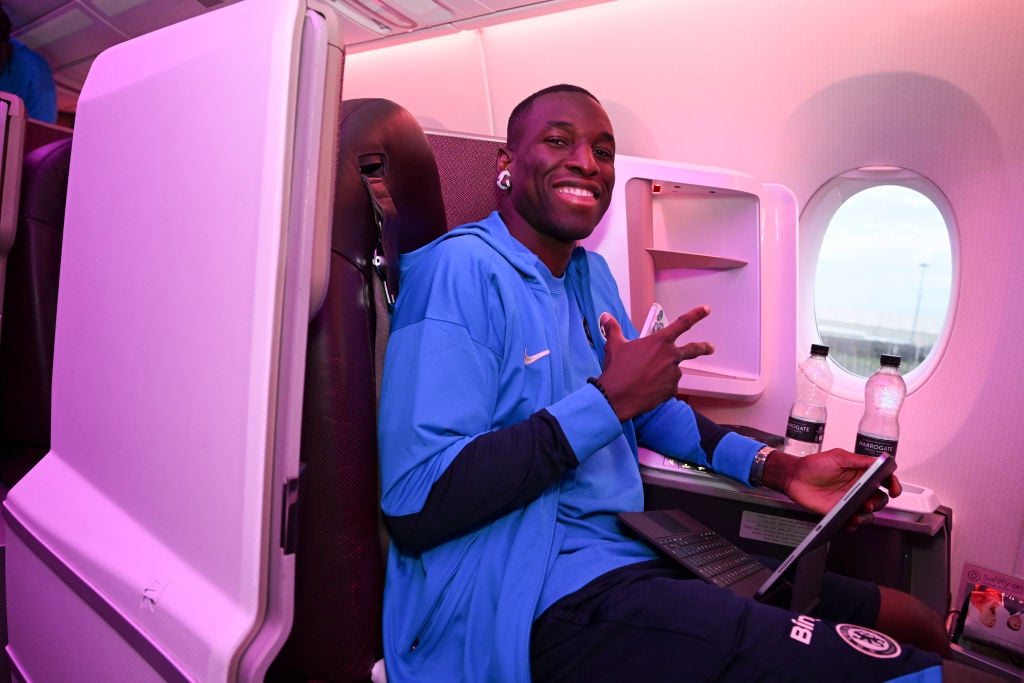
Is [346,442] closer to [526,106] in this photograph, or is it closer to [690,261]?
[526,106]

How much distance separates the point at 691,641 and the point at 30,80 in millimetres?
5952

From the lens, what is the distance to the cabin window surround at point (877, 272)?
240 centimetres

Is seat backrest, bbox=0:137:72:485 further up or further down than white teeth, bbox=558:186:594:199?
further down

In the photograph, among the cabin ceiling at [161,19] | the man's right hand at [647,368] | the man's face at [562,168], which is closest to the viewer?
the man's right hand at [647,368]

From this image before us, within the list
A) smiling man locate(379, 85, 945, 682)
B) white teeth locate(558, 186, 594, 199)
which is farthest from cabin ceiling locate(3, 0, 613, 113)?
smiling man locate(379, 85, 945, 682)

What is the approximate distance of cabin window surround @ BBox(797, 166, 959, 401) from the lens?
240cm

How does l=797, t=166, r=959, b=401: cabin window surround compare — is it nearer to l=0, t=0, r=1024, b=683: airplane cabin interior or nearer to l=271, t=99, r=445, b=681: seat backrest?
l=0, t=0, r=1024, b=683: airplane cabin interior

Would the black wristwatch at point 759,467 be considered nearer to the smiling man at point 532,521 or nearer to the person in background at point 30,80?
the smiling man at point 532,521

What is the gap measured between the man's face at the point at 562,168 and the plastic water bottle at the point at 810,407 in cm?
85

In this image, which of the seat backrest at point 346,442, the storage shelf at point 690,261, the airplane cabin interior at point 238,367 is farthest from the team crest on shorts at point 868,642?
the storage shelf at point 690,261

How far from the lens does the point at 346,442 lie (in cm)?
117

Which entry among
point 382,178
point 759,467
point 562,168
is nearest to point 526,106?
point 562,168

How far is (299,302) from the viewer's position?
0.87 metres

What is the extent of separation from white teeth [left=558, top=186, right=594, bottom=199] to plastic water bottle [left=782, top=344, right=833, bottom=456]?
86 centimetres
